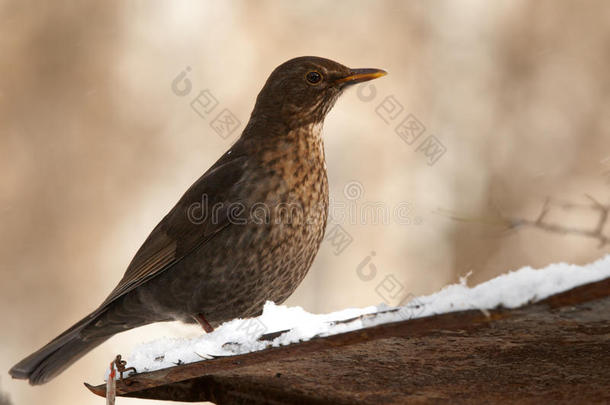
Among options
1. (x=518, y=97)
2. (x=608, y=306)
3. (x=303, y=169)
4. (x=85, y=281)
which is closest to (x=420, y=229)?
(x=518, y=97)

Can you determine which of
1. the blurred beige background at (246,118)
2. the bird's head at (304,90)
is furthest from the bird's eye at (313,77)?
the blurred beige background at (246,118)

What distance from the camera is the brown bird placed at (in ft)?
10.8

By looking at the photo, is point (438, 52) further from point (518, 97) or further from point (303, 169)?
point (303, 169)

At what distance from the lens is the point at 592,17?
7.55 m

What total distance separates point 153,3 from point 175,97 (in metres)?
1.44

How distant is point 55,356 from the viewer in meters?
3.68

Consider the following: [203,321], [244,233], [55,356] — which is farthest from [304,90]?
[55,356]

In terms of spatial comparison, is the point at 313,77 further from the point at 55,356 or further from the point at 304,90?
the point at 55,356

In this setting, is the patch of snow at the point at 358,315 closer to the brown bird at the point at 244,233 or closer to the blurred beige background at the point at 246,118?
the brown bird at the point at 244,233

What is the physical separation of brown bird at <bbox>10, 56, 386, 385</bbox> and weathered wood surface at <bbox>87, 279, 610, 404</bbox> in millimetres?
985

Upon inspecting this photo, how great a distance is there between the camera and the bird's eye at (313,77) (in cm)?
378

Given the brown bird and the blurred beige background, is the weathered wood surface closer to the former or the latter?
the brown bird

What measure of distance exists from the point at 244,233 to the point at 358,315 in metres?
1.67

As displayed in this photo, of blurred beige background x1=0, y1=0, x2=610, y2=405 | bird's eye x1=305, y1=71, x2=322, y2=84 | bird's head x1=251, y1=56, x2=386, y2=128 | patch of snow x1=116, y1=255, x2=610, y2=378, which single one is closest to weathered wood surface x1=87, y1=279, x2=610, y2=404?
patch of snow x1=116, y1=255, x2=610, y2=378
